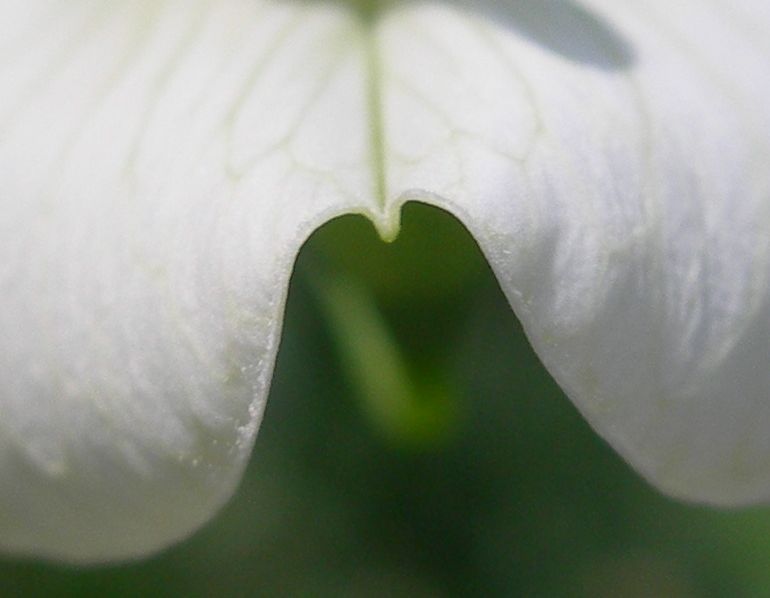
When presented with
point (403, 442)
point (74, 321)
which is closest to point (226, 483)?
point (74, 321)

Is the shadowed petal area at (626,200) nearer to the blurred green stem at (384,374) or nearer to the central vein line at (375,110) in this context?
the central vein line at (375,110)

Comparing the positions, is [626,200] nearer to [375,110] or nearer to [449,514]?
[375,110]

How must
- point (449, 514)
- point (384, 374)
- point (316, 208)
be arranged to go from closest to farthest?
1. point (316, 208)
2. point (384, 374)
3. point (449, 514)

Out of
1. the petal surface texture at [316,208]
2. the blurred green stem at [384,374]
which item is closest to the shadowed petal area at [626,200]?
the petal surface texture at [316,208]

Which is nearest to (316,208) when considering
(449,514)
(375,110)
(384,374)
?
(375,110)

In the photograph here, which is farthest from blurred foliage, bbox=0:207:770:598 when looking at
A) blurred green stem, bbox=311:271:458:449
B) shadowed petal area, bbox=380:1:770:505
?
shadowed petal area, bbox=380:1:770:505
